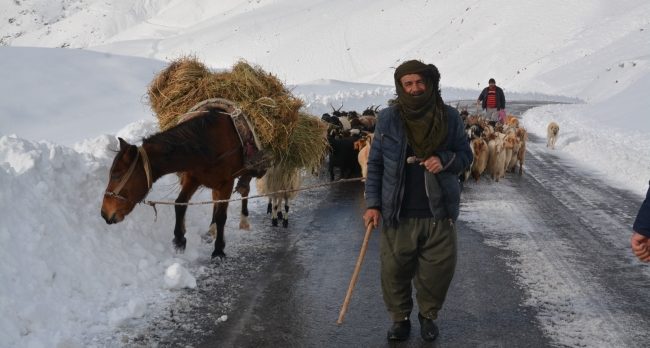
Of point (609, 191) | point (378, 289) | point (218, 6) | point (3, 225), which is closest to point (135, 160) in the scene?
point (3, 225)

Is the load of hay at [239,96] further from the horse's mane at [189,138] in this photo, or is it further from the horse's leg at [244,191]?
the horse's mane at [189,138]

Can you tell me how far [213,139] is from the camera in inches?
288

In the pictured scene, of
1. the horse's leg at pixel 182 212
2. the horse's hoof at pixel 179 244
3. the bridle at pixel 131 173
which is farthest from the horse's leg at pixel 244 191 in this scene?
the bridle at pixel 131 173

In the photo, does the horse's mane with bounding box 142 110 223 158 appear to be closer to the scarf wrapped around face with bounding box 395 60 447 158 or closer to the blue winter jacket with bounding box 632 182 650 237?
the scarf wrapped around face with bounding box 395 60 447 158

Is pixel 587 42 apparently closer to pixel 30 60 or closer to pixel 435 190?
pixel 30 60

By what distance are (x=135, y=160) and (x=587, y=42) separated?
59651 millimetres

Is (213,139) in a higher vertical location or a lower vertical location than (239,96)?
lower

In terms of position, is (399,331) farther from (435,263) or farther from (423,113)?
(423,113)

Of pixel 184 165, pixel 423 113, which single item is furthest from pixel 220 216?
pixel 423 113

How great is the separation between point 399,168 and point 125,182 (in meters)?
2.78

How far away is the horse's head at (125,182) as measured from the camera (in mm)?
6152

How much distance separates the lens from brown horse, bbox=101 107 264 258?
624cm

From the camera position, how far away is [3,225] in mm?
5613

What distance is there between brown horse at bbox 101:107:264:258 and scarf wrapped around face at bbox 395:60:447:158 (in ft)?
9.34
